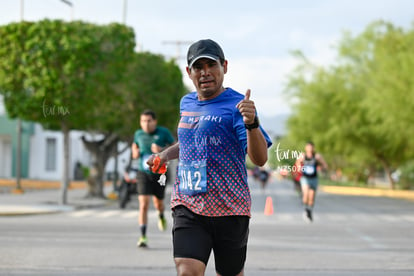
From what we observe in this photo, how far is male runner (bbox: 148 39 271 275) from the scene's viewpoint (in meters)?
4.37

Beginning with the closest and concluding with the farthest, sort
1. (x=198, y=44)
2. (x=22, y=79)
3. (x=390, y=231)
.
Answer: (x=198, y=44) → (x=390, y=231) → (x=22, y=79)

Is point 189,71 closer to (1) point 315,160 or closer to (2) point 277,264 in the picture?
(2) point 277,264

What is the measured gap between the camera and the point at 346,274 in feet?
26.6

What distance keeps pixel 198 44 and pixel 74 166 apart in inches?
1864

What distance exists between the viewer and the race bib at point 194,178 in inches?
174

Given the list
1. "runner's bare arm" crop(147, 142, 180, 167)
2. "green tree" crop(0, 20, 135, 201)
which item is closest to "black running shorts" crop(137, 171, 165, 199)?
"runner's bare arm" crop(147, 142, 180, 167)

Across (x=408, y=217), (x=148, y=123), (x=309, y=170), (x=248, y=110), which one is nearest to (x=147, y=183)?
(x=148, y=123)

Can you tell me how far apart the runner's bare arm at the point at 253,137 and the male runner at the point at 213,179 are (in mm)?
119

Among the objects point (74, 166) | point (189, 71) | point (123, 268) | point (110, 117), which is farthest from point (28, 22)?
point (74, 166)

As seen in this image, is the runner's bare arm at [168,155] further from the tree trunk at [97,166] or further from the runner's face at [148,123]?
the tree trunk at [97,166]

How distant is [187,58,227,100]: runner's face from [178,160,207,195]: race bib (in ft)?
1.47

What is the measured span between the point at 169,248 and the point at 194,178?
6.43 meters

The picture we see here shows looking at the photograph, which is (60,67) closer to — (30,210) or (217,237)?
(30,210)

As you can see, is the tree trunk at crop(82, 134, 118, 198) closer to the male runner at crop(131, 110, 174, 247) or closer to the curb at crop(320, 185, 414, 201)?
the curb at crop(320, 185, 414, 201)
